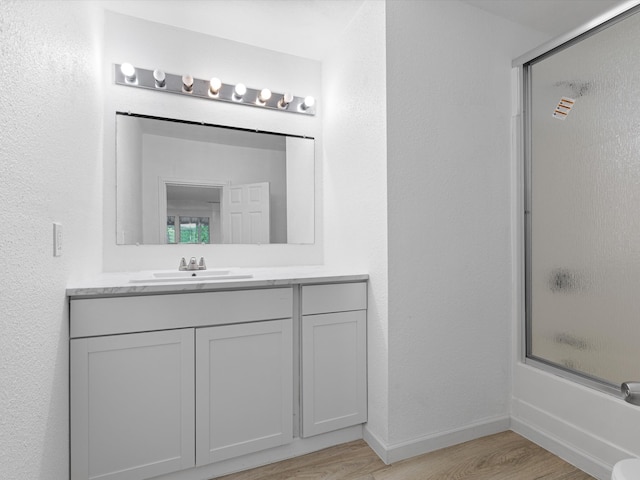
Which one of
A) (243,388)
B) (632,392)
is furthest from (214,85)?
(632,392)

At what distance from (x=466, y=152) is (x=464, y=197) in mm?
246

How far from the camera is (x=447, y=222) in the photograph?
1851 mm

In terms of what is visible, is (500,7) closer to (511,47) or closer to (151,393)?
(511,47)

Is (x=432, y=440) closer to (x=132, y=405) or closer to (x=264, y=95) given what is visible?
(x=132, y=405)

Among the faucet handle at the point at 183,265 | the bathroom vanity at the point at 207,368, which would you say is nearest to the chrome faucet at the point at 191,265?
the faucet handle at the point at 183,265

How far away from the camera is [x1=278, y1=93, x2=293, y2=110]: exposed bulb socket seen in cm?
228

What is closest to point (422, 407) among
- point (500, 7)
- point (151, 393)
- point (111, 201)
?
point (151, 393)

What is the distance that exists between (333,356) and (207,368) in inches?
24.7

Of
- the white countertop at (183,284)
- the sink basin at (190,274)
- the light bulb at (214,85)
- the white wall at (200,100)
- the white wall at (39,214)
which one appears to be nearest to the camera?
the white wall at (39,214)

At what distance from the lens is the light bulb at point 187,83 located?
80.4 inches

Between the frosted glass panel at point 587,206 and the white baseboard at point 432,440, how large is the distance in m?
0.46

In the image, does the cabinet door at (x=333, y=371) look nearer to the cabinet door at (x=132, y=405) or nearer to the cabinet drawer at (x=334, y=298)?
the cabinet drawer at (x=334, y=298)

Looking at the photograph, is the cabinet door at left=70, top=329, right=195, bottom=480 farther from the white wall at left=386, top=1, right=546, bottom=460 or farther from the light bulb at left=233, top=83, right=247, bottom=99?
the light bulb at left=233, top=83, right=247, bottom=99

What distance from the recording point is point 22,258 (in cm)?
95
